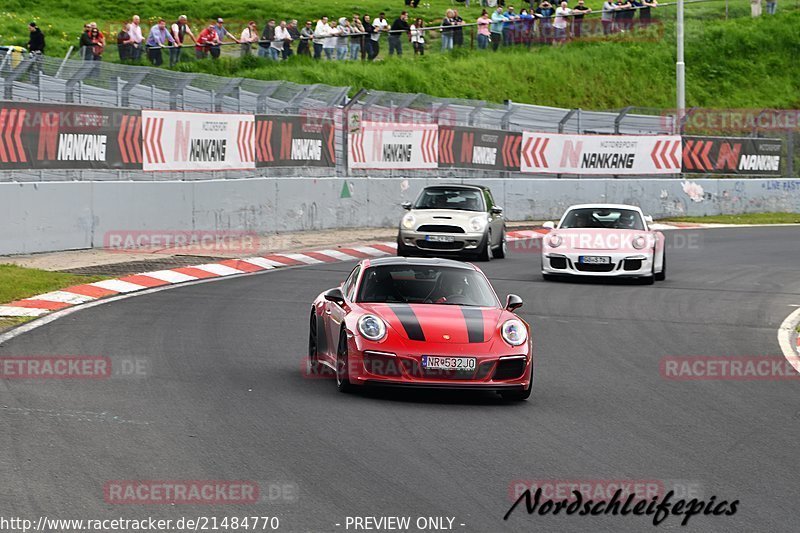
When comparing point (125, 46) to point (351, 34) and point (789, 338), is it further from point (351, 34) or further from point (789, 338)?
point (789, 338)

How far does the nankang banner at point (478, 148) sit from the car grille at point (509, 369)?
24353mm

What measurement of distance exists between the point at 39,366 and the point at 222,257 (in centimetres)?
1180

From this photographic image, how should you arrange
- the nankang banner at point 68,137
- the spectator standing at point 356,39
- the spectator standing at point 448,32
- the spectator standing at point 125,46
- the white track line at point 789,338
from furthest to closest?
1. the spectator standing at point 448,32
2. the spectator standing at point 356,39
3. the spectator standing at point 125,46
4. the nankang banner at point 68,137
5. the white track line at point 789,338

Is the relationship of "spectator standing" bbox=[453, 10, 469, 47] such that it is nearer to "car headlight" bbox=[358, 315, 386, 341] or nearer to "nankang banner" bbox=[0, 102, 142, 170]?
"nankang banner" bbox=[0, 102, 142, 170]

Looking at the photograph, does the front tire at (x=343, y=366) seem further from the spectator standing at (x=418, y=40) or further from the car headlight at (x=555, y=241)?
the spectator standing at (x=418, y=40)

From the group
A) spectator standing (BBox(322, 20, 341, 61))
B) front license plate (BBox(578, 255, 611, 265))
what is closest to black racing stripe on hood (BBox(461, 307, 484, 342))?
front license plate (BBox(578, 255, 611, 265))

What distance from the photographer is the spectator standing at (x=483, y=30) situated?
5012 cm

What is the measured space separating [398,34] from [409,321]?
37.6m

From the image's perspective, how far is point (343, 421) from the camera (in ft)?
31.6

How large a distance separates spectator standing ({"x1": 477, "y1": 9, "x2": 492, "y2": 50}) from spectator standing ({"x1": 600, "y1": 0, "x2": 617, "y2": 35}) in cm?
807

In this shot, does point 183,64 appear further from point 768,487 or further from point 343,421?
point 768,487

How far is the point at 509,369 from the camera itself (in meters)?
10.6

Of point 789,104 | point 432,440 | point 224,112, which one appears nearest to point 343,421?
point 432,440

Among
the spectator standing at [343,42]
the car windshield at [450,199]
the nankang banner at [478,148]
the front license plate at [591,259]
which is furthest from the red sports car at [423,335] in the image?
the spectator standing at [343,42]
